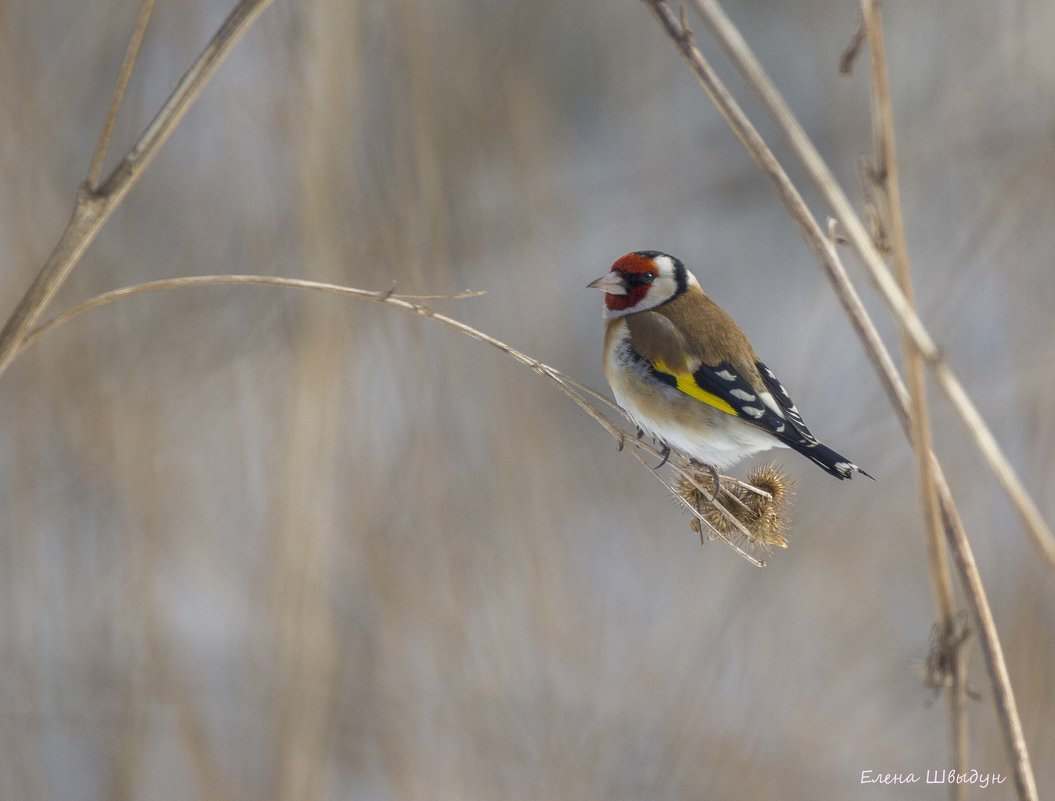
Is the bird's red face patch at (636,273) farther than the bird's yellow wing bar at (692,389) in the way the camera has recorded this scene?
Yes

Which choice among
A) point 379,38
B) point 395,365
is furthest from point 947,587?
point 379,38

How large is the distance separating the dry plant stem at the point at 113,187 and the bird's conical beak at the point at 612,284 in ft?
5.16

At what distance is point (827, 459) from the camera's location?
246 cm

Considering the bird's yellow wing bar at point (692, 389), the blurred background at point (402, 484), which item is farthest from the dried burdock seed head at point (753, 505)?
the blurred background at point (402, 484)

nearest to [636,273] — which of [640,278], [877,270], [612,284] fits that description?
[640,278]

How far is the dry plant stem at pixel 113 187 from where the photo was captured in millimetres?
1345

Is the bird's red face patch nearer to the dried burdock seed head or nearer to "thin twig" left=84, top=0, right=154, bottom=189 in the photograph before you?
the dried burdock seed head

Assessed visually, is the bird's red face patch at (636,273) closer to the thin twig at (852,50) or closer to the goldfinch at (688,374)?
the goldfinch at (688,374)

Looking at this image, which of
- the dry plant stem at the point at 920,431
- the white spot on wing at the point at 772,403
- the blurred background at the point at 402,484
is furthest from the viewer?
the blurred background at the point at 402,484

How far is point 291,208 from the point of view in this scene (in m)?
3.97

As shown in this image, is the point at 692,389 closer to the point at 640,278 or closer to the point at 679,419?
the point at 679,419

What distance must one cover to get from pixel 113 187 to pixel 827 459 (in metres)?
1.81

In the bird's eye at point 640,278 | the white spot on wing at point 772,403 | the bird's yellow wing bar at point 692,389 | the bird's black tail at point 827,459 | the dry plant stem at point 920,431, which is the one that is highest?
the bird's eye at point 640,278

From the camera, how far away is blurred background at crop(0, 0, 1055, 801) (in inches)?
138
